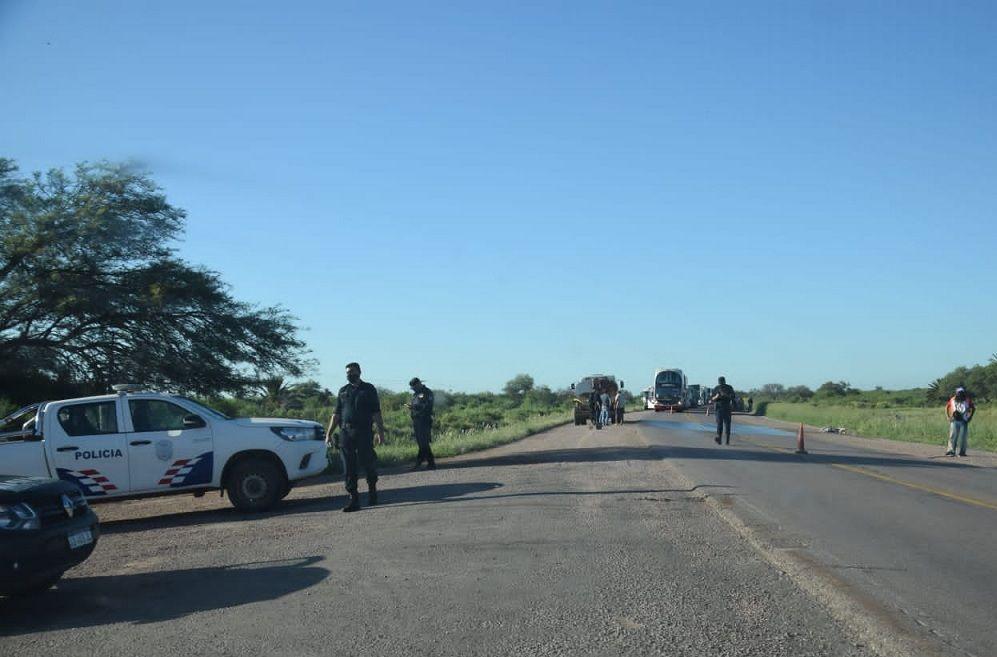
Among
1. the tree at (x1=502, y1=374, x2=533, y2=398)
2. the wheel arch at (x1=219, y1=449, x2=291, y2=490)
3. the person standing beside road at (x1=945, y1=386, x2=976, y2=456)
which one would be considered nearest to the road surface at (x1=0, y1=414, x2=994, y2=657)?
the wheel arch at (x1=219, y1=449, x2=291, y2=490)

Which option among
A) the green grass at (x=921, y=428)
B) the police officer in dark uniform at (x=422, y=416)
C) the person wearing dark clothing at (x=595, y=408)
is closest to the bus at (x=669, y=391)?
the green grass at (x=921, y=428)

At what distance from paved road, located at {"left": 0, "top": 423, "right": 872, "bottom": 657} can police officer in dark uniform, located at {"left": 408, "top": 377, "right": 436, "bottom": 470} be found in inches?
213

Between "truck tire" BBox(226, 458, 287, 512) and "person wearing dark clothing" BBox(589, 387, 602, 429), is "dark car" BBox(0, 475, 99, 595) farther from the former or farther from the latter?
"person wearing dark clothing" BBox(589, 387, 602, 429)

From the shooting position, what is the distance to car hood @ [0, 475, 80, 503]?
818 centimetres

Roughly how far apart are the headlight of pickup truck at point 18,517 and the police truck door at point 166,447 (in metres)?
5.13

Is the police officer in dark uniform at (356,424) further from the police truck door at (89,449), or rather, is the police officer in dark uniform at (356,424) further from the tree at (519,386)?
the tree at (519,386)

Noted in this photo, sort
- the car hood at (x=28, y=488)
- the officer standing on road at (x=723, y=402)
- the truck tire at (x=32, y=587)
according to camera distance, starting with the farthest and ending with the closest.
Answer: the officer standing on road at (x=723, y=402) → the car hood at (x=28, y=488) → the truck tire at (x=32, y=587)

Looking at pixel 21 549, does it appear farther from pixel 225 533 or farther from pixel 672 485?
pixel 672 485

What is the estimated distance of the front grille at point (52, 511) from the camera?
27.4ft

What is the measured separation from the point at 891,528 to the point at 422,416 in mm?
10558

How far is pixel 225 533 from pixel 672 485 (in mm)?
7103

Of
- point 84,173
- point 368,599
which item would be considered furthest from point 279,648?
point 84,173

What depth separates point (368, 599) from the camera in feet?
24.9

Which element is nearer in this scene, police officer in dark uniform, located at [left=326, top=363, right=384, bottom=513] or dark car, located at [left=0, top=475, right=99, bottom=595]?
dark car, located at [left=0, top=475, right=99, bottom=595]
